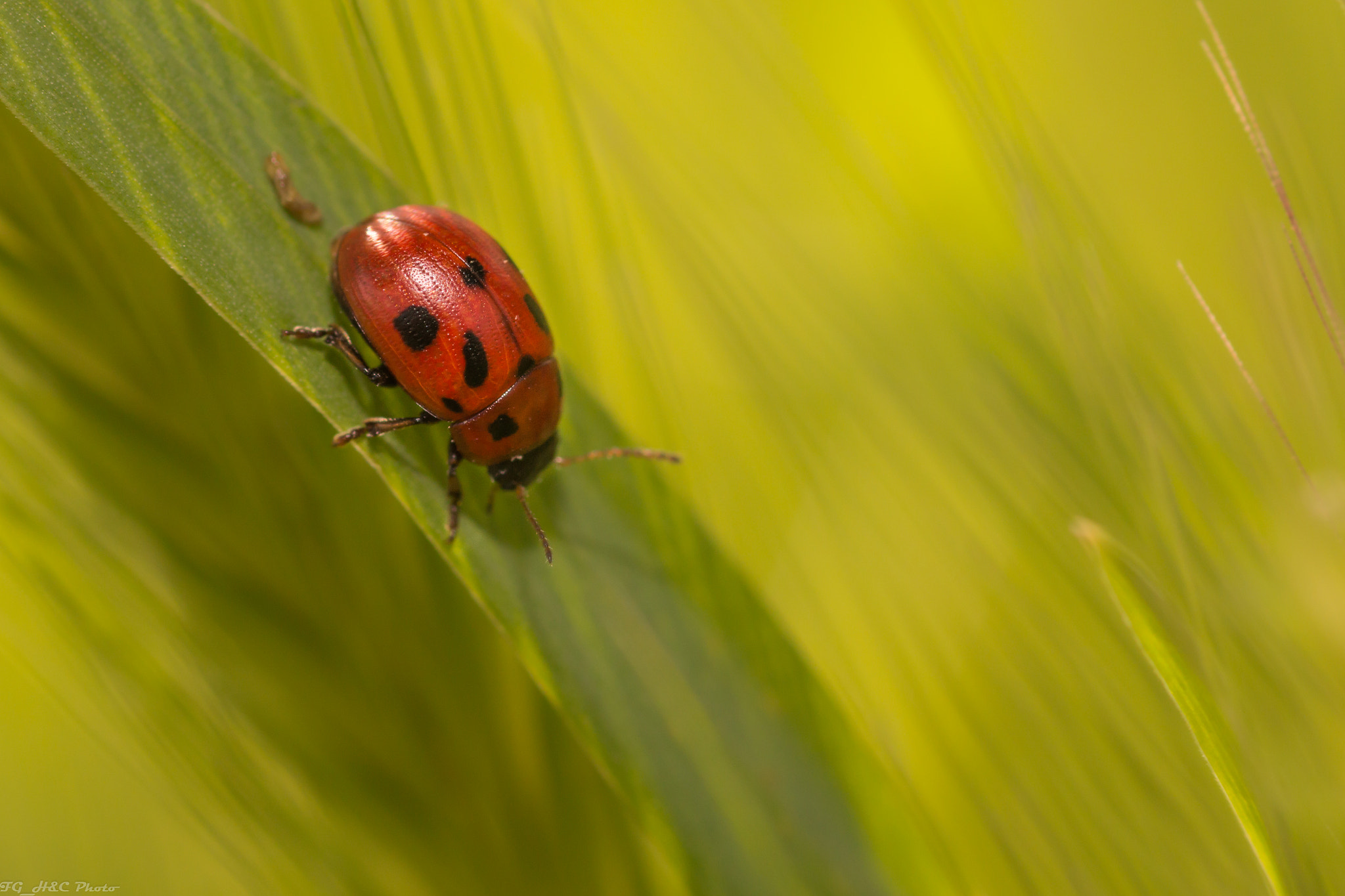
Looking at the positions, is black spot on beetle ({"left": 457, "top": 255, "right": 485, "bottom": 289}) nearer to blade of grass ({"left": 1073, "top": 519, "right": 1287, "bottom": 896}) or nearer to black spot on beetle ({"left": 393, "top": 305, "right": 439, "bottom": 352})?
black spot on beetle ({"left": 393, "top": 305, "right": 439, "bottom": 352})

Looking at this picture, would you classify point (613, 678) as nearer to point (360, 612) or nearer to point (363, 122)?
point (360, 612)

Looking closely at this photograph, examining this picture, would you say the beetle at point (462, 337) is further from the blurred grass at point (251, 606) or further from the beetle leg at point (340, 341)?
the blurred grass at point (251, 606)

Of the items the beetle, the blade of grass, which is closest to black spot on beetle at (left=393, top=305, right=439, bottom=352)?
the beetle

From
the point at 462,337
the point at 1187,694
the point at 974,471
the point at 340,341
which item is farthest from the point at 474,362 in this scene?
the point at 1187,694

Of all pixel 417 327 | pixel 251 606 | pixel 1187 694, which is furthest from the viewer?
pixel 417 327

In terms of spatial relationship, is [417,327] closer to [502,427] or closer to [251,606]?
[502,427]

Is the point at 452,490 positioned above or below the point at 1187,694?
above
